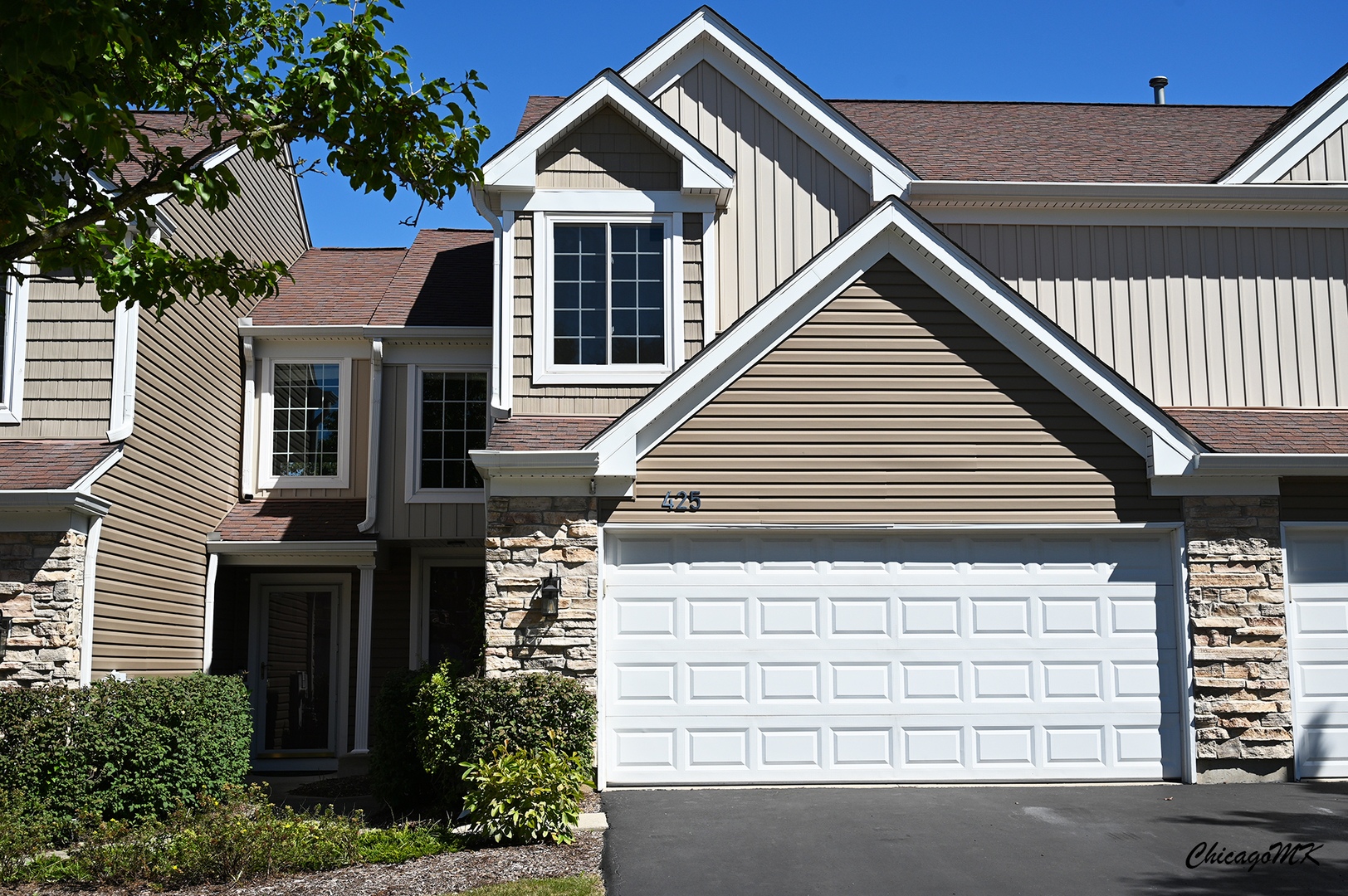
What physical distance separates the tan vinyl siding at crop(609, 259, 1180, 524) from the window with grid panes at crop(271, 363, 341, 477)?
6.11 metres

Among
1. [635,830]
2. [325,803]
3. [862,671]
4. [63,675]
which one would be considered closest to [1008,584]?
[862,671]

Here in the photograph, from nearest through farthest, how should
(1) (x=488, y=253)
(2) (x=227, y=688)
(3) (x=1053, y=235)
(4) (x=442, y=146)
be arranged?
(4) (x=442, y=146) → (2) (x=227, y=688) → (3) (x=1053, y=235) → (1) (x=488, y=253)

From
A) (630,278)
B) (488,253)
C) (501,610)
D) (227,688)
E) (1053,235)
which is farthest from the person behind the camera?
(488,253)

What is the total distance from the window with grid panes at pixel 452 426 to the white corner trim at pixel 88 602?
423cm

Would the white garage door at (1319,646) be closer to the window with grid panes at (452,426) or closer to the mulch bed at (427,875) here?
the mulch bed at (427,875)

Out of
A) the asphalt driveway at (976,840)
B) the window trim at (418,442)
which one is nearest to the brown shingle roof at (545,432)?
the window trim at (418,442)

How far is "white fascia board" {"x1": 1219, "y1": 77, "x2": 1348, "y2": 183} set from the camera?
1305 cm

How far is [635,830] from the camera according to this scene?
838 centimetres

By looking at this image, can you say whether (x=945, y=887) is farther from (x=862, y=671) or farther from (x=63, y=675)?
(x=63, y=675)

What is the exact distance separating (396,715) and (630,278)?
15.9 feet

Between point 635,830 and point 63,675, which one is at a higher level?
point 63,675

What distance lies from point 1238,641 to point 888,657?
10.4 ft

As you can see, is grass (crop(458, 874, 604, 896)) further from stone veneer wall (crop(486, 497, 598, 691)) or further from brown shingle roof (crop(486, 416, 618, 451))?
brown shingle roof (crop(486, 416, 618, 451))

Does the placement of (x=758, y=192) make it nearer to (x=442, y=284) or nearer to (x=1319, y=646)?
(x=442, y=284)
